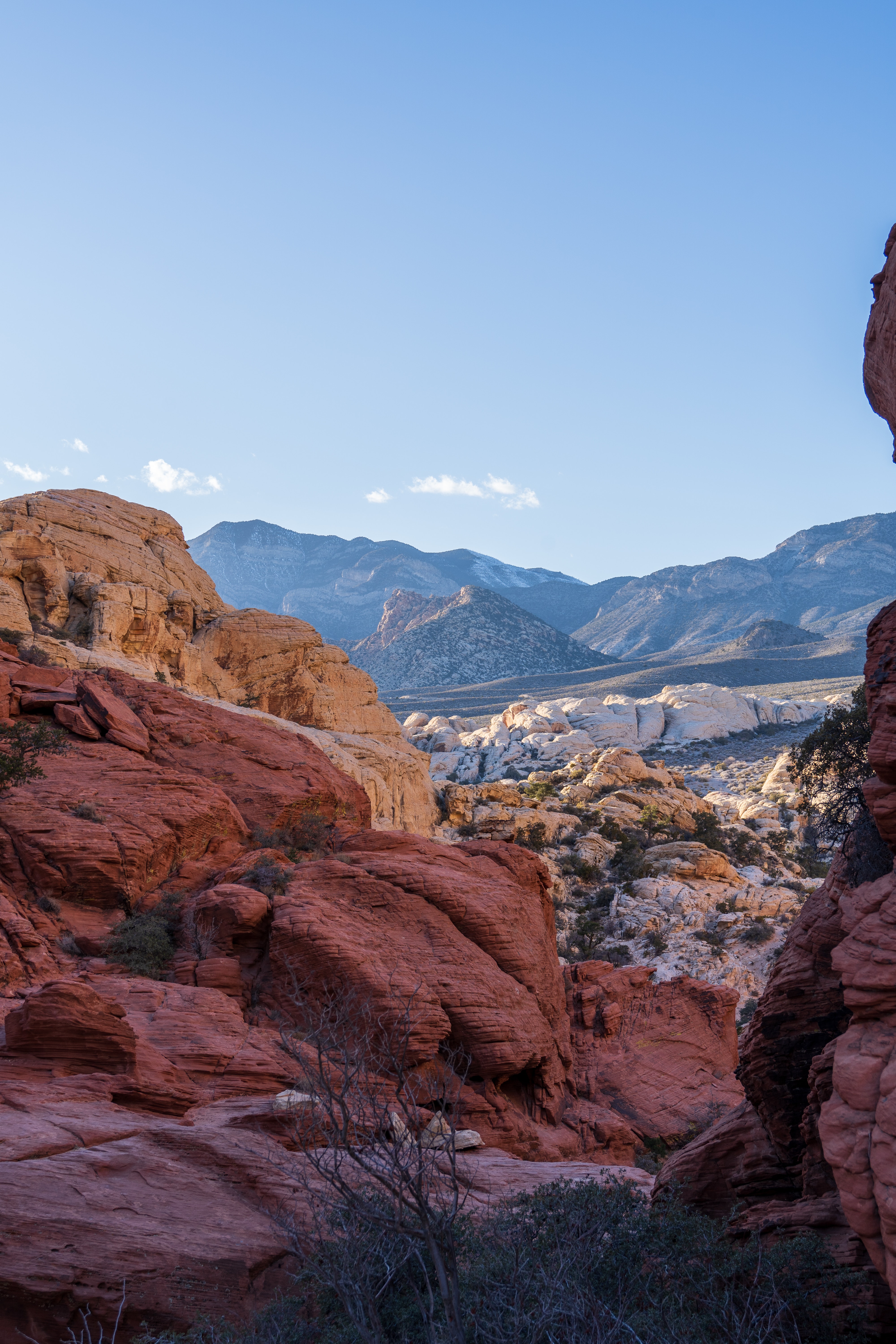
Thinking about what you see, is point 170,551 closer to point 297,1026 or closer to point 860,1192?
point 297,1026

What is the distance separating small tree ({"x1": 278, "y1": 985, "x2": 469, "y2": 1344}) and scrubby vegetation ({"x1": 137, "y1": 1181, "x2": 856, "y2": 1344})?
7 centimetres

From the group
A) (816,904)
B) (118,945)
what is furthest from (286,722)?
(816,904)

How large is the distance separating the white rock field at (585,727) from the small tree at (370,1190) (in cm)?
5000

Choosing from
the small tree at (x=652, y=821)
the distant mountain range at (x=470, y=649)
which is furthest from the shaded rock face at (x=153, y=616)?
the distant mountain range at (x=470, y=649)

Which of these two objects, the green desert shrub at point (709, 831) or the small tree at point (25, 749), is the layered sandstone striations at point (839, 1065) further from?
the green desert shrub at point (709, 831)

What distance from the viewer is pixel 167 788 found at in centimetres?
1895

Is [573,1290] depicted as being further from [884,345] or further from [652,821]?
[652,821]

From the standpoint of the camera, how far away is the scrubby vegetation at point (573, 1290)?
7715 mm

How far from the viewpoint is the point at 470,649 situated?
143375mm

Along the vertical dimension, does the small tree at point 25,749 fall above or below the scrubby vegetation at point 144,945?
above

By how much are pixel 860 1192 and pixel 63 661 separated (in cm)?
2468

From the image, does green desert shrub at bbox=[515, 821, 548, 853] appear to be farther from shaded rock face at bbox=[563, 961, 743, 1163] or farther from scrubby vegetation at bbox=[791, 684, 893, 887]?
scrubby vegetation at bbox=[791, 684, 893, 887]

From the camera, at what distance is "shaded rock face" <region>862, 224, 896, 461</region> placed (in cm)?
799

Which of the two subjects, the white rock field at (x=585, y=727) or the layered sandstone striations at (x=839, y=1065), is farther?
the white rock field at (x=585, y=727)
